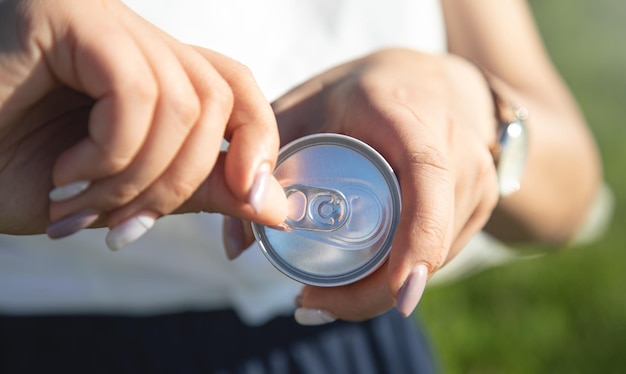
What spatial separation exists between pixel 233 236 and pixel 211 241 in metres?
0.28

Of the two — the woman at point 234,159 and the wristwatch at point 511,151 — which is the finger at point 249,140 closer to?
the woman at point 234,159

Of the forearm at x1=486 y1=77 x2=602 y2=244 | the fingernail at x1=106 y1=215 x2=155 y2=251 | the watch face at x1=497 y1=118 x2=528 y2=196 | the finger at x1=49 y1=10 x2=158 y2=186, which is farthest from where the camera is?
the forearm at x1=486 y1=77 x2=602 y2=244

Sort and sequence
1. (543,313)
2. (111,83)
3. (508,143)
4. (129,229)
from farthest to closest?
(543,313) → (508,143) → (129,229) → (111,83)

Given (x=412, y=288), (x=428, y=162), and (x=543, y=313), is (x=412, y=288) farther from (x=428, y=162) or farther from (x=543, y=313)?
(x=543, y=313)

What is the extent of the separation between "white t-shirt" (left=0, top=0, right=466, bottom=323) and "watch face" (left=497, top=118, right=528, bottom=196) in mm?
233

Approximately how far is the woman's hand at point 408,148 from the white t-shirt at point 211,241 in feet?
0.60

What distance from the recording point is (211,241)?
1.28 meters

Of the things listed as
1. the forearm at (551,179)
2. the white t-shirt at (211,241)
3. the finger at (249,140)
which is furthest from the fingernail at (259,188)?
the forearm at (551,179)

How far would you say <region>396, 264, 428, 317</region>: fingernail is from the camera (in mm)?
839

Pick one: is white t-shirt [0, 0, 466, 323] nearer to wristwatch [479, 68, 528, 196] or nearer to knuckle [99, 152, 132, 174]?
wristwatch [479, 68, 528, 196]

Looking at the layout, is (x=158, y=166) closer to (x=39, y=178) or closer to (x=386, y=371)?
(x=39, y=178)

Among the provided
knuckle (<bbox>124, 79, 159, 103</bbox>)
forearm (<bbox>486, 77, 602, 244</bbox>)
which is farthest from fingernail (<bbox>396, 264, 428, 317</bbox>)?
forearm (<bbox>486, 77, 602, 244</bbox>)

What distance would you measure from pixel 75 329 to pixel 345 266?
2.53 feet

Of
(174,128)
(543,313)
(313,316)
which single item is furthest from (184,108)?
(543,313)
